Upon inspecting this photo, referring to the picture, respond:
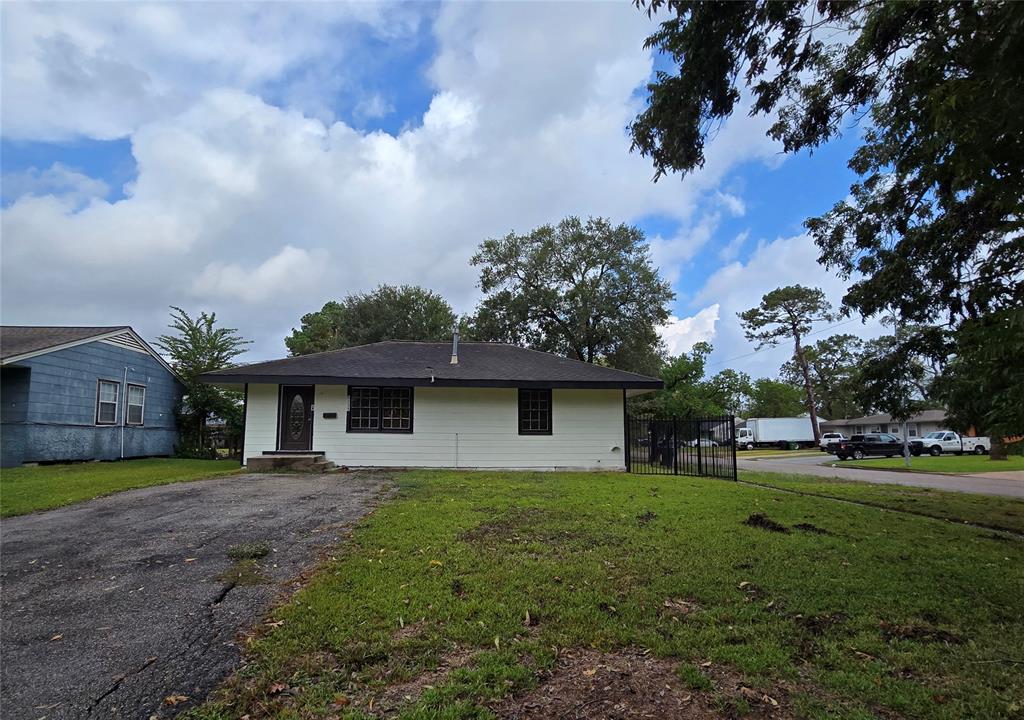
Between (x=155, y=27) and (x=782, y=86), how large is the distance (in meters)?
9.10

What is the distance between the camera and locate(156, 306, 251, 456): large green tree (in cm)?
1970

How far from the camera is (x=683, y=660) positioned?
292cm

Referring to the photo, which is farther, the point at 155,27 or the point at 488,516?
the point at 155,27

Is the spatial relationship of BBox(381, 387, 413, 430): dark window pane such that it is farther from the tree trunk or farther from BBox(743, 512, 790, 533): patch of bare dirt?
the tree trunk

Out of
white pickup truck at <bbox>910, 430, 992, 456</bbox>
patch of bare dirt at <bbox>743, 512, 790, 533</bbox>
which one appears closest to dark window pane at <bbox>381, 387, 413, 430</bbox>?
patch of bare dirt at <bbox>743, 512, 790, 533</bbox>

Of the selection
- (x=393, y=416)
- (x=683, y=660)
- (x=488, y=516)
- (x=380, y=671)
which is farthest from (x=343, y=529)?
(x=393, y=416)

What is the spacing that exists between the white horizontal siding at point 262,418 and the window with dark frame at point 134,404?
7.07m

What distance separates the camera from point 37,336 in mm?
15805

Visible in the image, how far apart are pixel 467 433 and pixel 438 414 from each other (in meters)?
0.91

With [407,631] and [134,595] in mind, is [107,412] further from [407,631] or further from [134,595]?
[407,631]

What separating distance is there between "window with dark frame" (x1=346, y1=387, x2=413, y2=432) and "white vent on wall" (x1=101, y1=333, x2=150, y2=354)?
905cm

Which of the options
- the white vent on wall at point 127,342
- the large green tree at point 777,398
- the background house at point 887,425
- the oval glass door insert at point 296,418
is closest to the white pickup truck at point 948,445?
the background house at point 887,425

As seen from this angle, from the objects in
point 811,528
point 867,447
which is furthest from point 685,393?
point 811,528

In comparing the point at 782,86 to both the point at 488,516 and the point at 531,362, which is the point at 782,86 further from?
the point at 531,362
